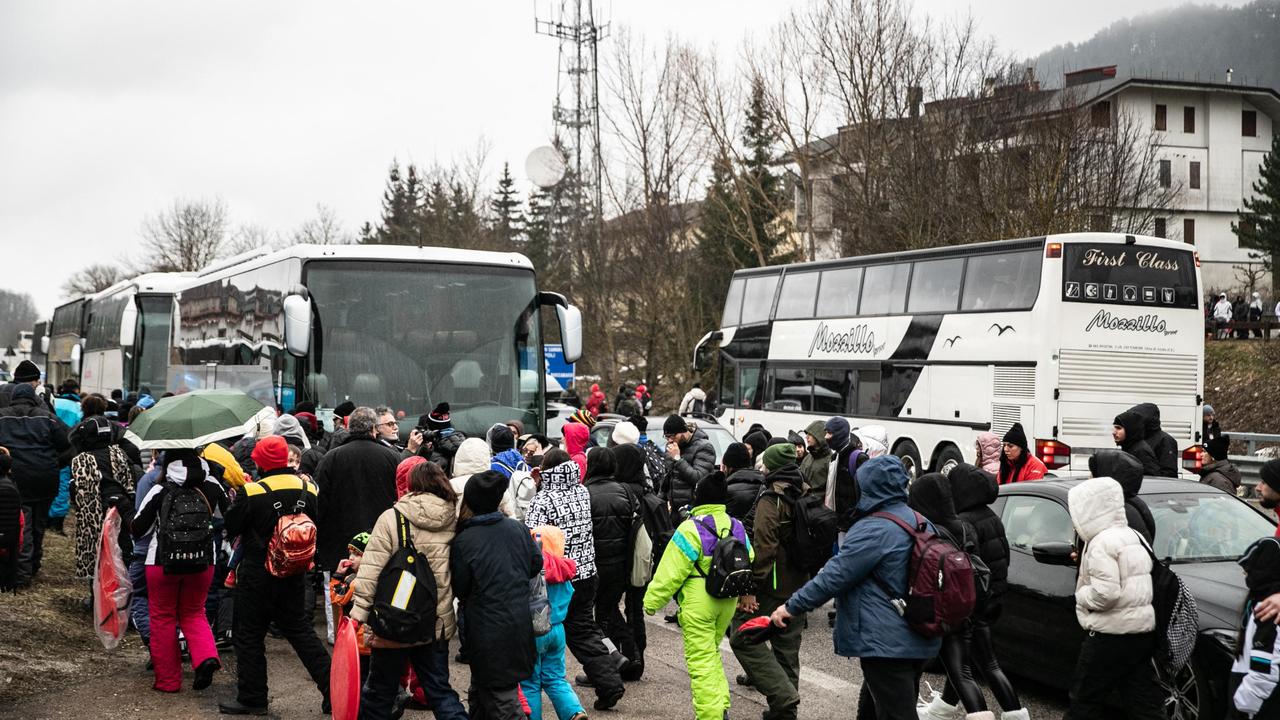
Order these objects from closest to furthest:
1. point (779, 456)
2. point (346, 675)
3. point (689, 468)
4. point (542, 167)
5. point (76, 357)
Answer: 1. point (346, 675)
2. point (779, 456)
3. point (689, 468)
4. point (76, 357)
5. point (542, 167)

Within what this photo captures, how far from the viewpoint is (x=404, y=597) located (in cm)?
582

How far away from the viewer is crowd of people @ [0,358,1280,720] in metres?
5.64

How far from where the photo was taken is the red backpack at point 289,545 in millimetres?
7141

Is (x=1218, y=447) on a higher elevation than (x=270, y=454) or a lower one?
lower

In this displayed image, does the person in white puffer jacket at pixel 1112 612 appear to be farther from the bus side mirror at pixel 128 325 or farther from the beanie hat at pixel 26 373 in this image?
the bus side mirror at pixel 128 325

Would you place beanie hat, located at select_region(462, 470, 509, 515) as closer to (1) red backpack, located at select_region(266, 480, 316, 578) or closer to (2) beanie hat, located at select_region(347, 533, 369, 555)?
(2) beanie hat, located at select_region(347, 533, 369, 555)

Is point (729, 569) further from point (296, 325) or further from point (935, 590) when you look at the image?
point (296, 325)

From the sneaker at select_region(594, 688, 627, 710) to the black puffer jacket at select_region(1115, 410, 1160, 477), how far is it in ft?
18.3

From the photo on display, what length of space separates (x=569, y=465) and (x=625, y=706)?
1.77 meters

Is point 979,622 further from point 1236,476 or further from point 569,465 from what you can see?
point 1236,476

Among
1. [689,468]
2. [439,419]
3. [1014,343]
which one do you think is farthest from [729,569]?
[1014,343]

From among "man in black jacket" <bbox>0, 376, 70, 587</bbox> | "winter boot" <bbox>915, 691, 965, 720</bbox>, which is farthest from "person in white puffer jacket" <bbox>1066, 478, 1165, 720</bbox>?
"man in black jacket" <bbox>0, 376, 70, 587</bbox>

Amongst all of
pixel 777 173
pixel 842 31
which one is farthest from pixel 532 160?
pixel 842 31

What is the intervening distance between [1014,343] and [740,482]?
1087 cm
